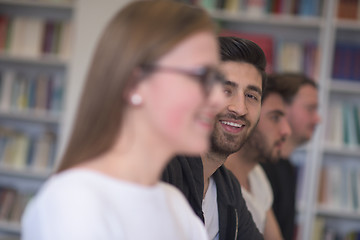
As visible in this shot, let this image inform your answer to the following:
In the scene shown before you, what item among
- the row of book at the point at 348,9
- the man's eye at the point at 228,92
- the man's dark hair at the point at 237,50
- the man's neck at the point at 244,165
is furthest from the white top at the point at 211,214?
the row of book at the point at 348,9

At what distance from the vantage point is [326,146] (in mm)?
4102

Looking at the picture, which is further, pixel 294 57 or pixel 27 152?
pixel 27 152

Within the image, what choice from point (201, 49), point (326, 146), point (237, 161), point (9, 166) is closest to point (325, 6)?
point (326, 146)

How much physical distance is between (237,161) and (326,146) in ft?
6.95

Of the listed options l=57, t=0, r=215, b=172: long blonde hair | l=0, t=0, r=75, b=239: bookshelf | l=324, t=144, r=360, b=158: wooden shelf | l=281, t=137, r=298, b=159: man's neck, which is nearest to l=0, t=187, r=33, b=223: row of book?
l=0, t=0, r=75, b=239: bookshelf

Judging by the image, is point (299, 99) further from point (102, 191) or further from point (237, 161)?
point (102, 191)

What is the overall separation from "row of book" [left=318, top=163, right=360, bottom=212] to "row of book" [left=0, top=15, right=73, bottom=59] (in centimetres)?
216

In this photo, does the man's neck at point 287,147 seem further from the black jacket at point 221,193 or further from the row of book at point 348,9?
the black jacket at point 221,193

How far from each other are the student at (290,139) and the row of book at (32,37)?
188 centimetres

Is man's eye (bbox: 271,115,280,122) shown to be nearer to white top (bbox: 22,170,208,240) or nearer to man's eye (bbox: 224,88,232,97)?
man's eye (bbox: 224,88,232,97)

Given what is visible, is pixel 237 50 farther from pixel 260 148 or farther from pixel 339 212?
pixel 339 212

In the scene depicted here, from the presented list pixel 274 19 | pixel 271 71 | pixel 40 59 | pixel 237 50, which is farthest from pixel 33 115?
pixel 237 50

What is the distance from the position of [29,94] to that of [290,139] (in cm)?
208

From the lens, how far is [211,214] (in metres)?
1.56
